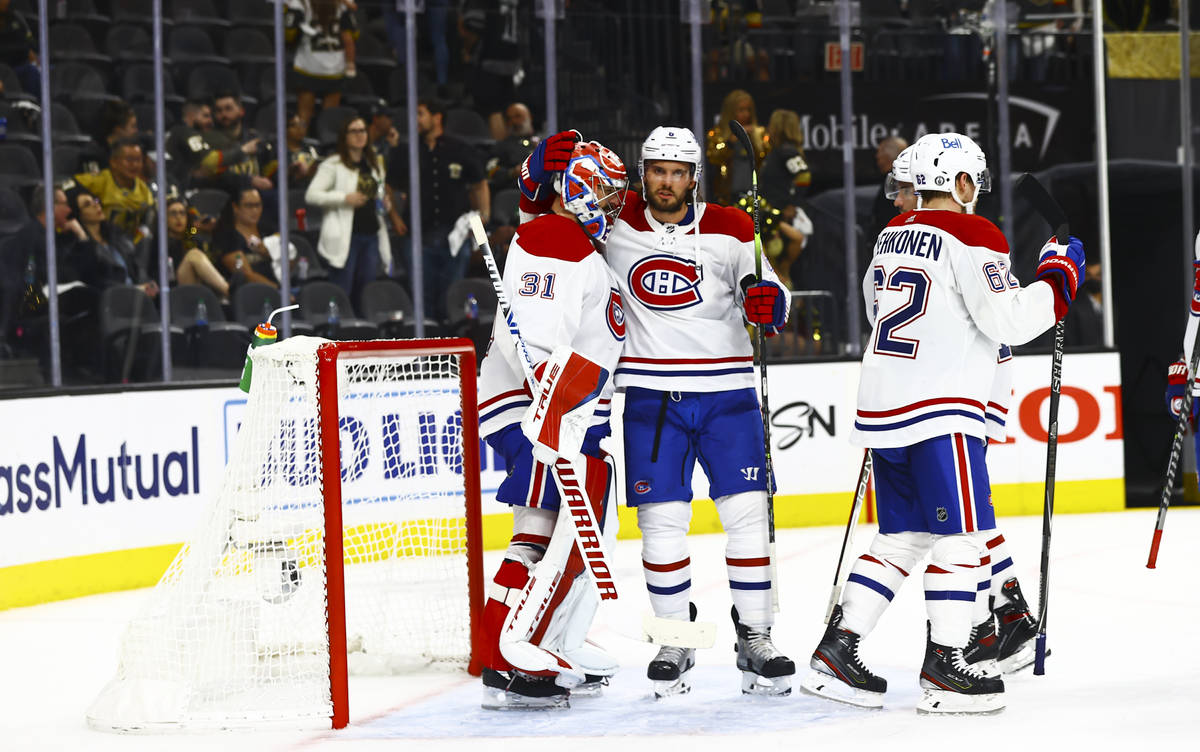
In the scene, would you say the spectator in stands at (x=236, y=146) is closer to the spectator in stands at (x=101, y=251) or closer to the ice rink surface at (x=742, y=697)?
the spectator in stands at (x=101, y=251)

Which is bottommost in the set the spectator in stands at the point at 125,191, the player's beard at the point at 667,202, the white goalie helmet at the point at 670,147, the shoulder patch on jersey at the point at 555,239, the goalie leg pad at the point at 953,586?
the goalie leg pad at the point at 953,586

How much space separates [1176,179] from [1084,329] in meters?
0.94

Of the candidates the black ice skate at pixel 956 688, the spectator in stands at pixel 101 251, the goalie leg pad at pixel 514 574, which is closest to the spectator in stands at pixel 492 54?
the spectator in stands at pixel 101 251

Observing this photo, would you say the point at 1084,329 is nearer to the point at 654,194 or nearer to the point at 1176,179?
the point at 1176,179

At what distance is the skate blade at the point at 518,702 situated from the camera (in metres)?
3.55

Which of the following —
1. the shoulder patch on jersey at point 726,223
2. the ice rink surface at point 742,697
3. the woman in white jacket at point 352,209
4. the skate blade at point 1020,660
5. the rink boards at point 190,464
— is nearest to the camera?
the ice rink surface at point 742,697

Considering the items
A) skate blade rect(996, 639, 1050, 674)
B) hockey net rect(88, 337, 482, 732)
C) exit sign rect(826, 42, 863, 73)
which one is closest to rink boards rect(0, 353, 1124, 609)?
hockey net rect(88, 337, 482, 732)

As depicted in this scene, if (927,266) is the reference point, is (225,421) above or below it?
below

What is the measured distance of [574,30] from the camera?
7.30m

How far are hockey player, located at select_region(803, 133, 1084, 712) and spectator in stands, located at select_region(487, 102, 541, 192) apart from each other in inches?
169

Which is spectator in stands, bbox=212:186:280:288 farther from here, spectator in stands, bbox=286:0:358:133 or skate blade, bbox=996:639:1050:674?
skate blade, bbox=996:639:1050:674

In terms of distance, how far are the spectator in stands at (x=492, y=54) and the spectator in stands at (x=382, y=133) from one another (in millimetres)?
505

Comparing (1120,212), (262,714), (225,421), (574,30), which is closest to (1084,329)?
(1120,212)

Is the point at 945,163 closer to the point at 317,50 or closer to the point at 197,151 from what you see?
the point at 197,151
